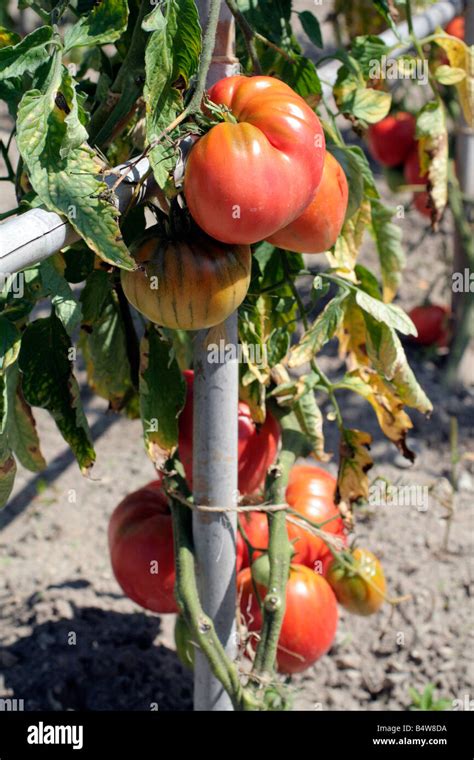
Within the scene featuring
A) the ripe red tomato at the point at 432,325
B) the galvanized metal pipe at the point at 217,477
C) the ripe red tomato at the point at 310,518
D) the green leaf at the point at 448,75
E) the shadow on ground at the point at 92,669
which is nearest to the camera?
the galvanized metal pipe at the point at 217,477

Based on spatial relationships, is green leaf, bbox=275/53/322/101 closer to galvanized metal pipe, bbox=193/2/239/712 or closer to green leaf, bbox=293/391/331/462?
galvanized metal pipe, bbox=193/2/239/712

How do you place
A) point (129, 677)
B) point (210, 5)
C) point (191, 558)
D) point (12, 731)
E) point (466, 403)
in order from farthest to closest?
1. point (466, 403)
2. point (129, 677)
3. point (12, 731)
4. point (191, 558)
5. point (210, 5)

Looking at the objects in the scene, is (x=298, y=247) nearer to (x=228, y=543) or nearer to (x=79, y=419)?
(x=79, y=419)

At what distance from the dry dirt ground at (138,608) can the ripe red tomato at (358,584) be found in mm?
254

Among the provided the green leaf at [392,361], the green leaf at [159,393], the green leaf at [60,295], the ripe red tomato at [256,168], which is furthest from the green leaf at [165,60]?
the green leaf at [392,361]


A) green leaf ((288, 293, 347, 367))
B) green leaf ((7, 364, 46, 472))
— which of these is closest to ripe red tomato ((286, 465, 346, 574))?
green leaf ((288, 293, 347, 367))

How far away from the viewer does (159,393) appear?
1086 millimetres

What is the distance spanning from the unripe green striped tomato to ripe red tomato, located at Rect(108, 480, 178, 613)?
1.64 feet

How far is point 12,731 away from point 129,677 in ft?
1.05

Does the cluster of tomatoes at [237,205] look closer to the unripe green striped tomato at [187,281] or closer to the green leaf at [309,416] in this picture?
the unripe green striped tomato at [187,281]

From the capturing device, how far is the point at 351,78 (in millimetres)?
1251

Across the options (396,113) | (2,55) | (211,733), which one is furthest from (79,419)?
(396,113)

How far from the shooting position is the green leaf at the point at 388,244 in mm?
1422

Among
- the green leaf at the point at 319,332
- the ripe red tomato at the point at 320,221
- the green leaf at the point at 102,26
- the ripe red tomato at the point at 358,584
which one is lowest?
the ripe red tomato at the point at 358,584
